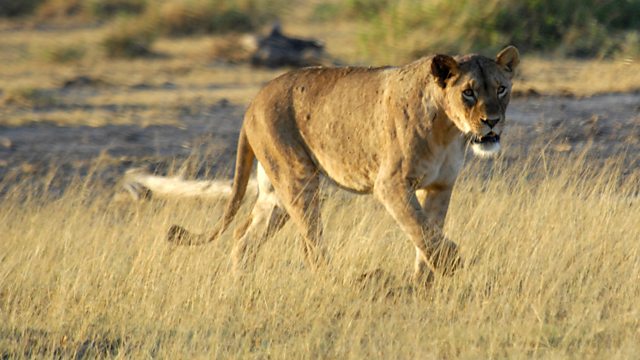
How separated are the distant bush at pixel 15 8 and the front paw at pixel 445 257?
58.4 ft

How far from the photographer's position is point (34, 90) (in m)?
12.3

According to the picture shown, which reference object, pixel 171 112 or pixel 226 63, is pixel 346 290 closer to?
pixel 171 112

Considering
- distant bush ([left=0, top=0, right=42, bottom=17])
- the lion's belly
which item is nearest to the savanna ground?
the lion's belly

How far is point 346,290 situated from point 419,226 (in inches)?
17.3

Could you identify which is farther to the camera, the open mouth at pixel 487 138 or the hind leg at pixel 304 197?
the hind leg at pixel 304 197

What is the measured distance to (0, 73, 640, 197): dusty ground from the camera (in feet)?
30.2

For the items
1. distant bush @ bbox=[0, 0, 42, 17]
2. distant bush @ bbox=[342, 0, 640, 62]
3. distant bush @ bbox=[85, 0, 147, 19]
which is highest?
distant bush @ bbox=[342, 0, 640, 62]

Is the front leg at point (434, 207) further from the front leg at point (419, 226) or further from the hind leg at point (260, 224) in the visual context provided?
the hind leg at point (260, 224)

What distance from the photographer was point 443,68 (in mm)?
5445

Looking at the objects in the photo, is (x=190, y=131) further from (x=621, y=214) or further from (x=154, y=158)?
(x=621, y=214)

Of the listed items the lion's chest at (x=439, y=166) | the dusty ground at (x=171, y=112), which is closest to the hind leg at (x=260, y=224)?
the lion's chest at (x=439, y=166)

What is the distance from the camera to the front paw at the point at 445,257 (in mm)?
5488

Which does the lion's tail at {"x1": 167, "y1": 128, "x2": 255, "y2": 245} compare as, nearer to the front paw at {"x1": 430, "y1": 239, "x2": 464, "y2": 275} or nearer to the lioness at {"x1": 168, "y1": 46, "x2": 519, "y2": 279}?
the lioness at {"x1": 168, "y1": 46, "x2": 519, "y2": 279}

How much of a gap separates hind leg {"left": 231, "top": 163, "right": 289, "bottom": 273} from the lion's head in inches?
49.7
